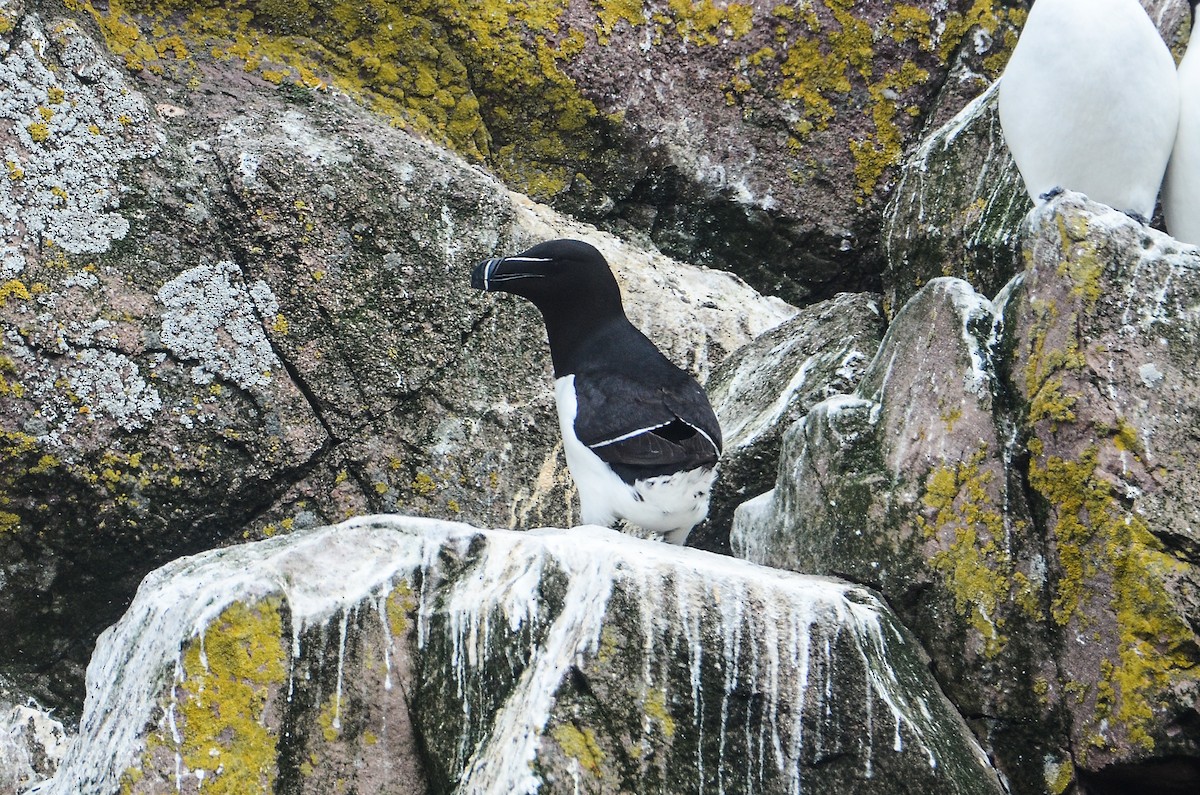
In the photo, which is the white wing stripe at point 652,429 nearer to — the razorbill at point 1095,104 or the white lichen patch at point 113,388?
the razorbill at point 1095,104

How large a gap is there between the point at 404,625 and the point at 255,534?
1513 mm

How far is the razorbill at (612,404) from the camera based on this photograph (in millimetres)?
3670

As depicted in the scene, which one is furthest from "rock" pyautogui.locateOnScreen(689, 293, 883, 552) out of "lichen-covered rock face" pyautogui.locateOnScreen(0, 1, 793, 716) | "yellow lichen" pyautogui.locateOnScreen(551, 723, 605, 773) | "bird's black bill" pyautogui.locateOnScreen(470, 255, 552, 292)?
"yellow lichen" pyautogui.locateOnScreen(551, 723, 605, 773)

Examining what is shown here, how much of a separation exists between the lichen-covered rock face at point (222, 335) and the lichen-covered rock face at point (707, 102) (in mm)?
476

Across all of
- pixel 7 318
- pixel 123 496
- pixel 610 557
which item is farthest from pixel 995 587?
pixel 7 318

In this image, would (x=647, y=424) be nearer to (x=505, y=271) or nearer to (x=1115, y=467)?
(x=505, y=271)

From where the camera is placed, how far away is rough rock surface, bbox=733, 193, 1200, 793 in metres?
2.90

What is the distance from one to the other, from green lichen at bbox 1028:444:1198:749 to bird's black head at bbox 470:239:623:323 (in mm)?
1629

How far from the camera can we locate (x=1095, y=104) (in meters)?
3.88

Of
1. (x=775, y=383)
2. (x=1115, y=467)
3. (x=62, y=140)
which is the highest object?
(x=1115, y=467)

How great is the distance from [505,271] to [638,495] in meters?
0.92

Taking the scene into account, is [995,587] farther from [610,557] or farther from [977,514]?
[610,557]

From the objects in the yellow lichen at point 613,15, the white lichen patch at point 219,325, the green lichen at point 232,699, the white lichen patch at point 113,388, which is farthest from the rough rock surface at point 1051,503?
the yellow lichen at point 613,15

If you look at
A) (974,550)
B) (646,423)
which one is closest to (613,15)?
(646,423)
